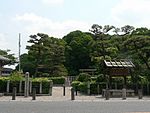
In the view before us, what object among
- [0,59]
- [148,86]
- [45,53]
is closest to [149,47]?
[148,86]

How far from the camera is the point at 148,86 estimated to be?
31.3m

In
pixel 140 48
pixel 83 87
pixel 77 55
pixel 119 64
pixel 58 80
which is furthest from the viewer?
pixel 77 55

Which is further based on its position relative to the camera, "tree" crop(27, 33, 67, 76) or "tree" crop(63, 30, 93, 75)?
"tree" crop(63, 30, 93, 75)

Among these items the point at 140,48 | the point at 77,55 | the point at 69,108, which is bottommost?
the point at 69,108

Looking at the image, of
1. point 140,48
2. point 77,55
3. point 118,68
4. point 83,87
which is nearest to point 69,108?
point 118,68

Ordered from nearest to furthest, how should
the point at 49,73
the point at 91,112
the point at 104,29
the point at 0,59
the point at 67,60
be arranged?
the point at 91,112 → the point at 0,59 → the point at 104,29 → the point at 49,73 → the point at 67,60

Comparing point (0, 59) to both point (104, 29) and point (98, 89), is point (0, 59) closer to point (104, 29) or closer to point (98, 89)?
point (98, 89)

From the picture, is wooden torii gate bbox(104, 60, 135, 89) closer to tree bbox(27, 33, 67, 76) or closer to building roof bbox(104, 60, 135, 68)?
building roof bbox(104, 60, 135, 68)

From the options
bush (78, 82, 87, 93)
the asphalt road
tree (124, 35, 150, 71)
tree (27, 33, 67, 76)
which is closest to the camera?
the asphalt road

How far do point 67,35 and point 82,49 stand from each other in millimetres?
11559

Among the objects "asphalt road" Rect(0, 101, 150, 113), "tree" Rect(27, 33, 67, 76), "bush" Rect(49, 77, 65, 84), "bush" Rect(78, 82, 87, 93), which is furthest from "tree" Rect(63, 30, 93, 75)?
"asphalt road" Rect(0, 101, 150, 113)

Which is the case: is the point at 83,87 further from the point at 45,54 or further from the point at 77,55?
the point at 77,55

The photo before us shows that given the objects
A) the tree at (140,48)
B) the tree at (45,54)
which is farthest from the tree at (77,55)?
the tree at (140,48)

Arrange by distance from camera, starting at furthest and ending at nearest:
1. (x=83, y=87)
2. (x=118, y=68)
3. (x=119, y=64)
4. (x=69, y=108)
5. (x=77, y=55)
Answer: (x=77, y=55)
(x=83, y=87)
(x=119, y=64)
(x=118, y=68)
(x=69, y=108)
